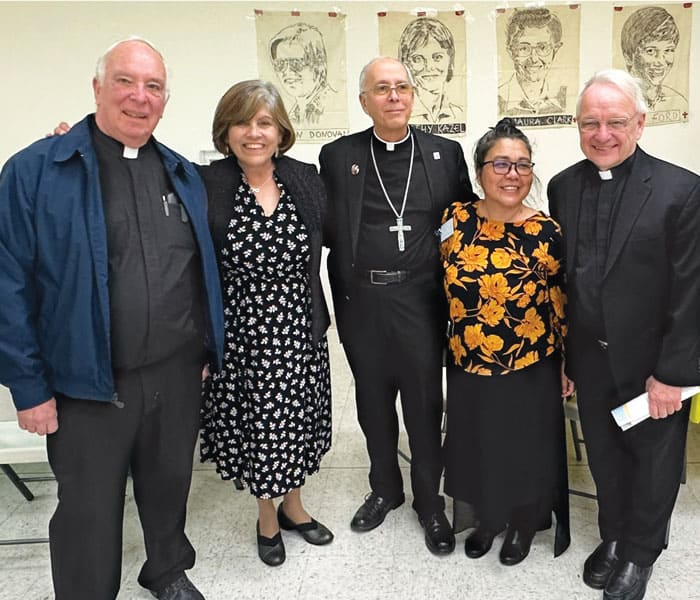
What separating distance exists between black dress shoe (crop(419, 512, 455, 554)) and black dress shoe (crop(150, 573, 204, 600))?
0.83m

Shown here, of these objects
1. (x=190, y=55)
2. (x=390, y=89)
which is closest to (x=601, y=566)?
(x=390, y=89)

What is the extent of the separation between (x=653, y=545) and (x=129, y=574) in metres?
1.78

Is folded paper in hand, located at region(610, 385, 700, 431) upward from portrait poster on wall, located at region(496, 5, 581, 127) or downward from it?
downward

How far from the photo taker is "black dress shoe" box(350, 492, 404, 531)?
237 cm

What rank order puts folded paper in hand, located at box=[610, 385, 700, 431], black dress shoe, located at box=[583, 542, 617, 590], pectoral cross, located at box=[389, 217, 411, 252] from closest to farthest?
folded paper in hand, located at box=[610, 385, 700, 431]
black dress shoe, located at box=[583, 542, 617, 590]
pectoral cross, located at box=[389, 217, 411, 252]

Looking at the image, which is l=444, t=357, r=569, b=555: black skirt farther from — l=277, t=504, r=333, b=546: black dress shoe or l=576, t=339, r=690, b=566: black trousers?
l=277, t=504, r=333, b=546: black dress shoe

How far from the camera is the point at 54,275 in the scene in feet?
5.05

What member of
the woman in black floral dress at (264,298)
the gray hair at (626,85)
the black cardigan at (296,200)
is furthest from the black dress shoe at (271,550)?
the gray hair at (626,85)

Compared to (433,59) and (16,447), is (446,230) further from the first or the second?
(433,59)

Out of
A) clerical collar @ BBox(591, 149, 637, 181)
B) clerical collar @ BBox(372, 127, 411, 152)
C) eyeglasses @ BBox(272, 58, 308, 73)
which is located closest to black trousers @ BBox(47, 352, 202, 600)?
clerical collar @ BBox(372, 127, 411, 152)

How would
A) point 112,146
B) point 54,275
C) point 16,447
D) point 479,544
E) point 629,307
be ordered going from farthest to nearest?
point 16,447 < point 479,544 < point 629,307 < point 112,146 < point 54,275

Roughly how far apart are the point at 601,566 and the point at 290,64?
161 inches

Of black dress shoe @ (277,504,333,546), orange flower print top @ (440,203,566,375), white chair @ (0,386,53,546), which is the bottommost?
black dress shoe @ (277,504,333,546)

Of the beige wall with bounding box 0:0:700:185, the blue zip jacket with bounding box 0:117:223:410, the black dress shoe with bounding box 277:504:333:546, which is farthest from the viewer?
the beige wall with bounding box 0:0:700:185
